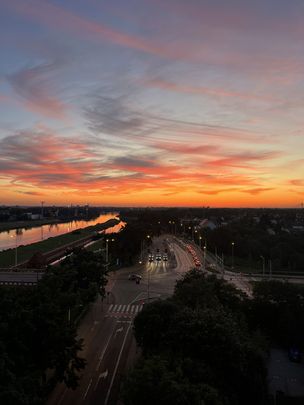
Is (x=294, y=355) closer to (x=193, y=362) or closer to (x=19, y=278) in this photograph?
(x=193, y=362)

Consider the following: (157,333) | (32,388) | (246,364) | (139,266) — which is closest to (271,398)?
(246,364)

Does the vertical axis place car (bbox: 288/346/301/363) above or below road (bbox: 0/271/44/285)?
below

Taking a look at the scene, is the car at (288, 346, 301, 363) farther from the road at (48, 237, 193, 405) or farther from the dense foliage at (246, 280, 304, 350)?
the road at (48, 237, 193, 405)

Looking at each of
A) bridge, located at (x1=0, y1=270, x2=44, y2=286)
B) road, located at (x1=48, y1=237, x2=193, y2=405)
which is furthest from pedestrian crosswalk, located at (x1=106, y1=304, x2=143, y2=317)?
bridge, located at (x1=0, y1=270, x2=44, y2=286)

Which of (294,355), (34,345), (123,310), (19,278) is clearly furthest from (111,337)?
(19,278)

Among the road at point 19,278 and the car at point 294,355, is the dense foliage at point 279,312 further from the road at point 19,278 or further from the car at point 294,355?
the road at point 19,278

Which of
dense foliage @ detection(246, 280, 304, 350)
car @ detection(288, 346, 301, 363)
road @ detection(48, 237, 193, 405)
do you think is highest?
dense foliage @ detection(246, 280, 304, 350)

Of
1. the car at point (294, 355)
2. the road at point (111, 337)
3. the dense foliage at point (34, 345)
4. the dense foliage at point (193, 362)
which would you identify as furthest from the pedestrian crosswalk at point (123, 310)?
the car at point (294, 355)
